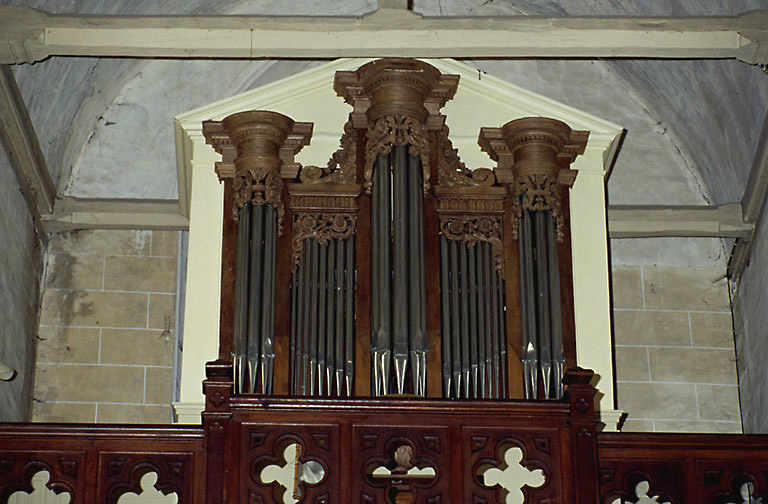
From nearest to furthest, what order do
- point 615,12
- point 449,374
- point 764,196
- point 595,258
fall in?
point 449,374
point 595,258
point 764,196
point 615,12

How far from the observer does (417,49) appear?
32.4ft

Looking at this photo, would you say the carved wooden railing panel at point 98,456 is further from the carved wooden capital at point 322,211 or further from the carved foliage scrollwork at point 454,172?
the carved foliage scrollwork at point 454,172

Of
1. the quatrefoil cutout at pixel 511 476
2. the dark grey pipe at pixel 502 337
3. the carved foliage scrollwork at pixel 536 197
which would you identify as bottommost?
the quatrefoil cutout at pixel 511 476

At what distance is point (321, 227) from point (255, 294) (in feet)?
2.56

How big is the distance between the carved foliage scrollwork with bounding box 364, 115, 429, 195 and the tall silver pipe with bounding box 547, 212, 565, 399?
100 cm

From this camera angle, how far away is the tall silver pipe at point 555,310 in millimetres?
9477

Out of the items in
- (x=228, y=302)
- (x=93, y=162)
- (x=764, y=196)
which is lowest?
(x=228, y=302)

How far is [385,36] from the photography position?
9.89 meters

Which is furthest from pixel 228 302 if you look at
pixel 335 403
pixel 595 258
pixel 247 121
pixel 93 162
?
pixel 93 162

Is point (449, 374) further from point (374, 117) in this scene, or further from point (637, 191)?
point (637, 191)

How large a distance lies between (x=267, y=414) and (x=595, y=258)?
3.28 m

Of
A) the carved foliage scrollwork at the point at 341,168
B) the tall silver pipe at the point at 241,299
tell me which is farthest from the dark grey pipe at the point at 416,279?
the tall silver pipe at the point at 241,299

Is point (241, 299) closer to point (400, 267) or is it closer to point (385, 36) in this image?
point (400, 267)

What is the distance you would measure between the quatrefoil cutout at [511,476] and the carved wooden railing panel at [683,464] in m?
1.44
